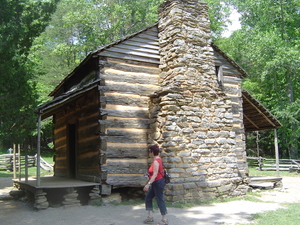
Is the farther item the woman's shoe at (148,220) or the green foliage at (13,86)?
the green foliage at (13,86)

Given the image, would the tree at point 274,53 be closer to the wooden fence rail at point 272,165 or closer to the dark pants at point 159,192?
the wooden fence rail at point 272,165

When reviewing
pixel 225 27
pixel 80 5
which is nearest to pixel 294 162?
pixel 225 27

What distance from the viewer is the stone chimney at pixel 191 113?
902cm

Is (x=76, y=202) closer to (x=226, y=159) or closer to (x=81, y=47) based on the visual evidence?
(x=226, y=159)

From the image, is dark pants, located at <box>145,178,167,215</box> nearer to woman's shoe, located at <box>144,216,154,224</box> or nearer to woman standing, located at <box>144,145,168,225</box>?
woman standing, located at <box>144,145,168,225</box>

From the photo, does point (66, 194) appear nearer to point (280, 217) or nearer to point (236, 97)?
point (280, 217)

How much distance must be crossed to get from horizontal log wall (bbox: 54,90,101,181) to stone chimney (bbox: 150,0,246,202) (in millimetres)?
1840

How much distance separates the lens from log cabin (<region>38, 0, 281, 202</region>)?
9055 millimetres

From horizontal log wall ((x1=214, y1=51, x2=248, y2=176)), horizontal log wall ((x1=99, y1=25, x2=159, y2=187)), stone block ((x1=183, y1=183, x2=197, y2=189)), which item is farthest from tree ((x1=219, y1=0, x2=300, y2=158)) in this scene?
stone block ((x1=183, y1=183, x2=197, y2=189))

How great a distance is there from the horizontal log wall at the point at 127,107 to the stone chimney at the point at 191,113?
0.44 m

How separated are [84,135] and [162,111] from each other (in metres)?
3.01

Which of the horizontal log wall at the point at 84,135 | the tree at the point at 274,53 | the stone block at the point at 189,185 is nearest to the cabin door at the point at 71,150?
the horizontal log wall at the point at 84,135

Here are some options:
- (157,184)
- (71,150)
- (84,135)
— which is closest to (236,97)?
(84,135)

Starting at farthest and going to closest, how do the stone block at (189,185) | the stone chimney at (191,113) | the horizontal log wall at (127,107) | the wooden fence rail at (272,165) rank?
the wooden fence rail at (272,165), the horizontal log wall at (127,107), the stone chimney at (191,113), the stone block at (189,185)
